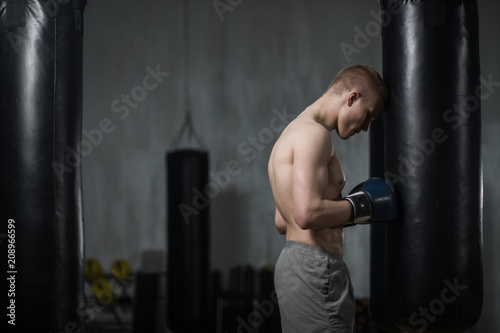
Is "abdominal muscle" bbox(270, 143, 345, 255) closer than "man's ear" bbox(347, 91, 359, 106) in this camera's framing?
Yes

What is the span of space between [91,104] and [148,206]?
1376mm

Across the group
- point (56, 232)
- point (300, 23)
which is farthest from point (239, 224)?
point (56, 232)

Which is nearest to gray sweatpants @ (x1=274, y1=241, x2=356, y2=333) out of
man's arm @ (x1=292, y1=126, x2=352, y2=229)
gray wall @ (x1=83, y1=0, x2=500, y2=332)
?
man's arm @ (x1=292, y1=126, x2=352, y2=229)

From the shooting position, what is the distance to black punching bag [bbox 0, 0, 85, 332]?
242cm

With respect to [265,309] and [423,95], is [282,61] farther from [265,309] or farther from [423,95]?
[423,95]

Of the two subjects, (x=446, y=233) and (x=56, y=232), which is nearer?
(x=446, y=233)

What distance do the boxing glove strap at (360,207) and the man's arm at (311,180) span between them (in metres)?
0.12

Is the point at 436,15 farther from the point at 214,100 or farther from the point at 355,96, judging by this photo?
the point at 214,100

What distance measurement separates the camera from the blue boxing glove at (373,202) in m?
1.85

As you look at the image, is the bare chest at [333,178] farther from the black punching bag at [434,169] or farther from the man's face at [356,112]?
the black punching bag at [434,169]

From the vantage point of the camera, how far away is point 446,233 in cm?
209

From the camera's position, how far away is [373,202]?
1.95m

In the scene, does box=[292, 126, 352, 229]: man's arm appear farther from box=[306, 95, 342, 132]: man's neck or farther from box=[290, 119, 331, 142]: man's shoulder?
box=[306, 95, 342, 132]: man's neck

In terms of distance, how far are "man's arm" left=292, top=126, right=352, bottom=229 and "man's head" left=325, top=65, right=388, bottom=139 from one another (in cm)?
24
